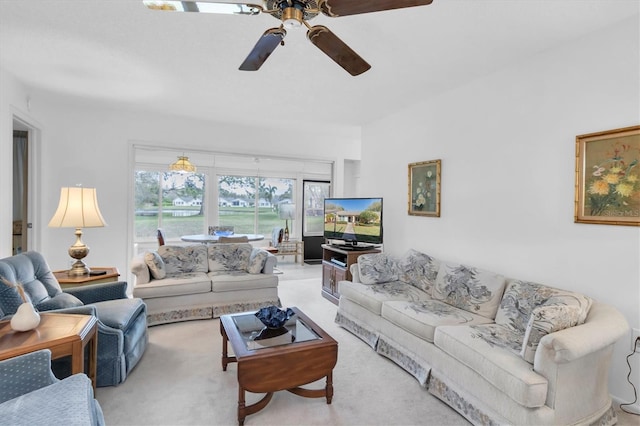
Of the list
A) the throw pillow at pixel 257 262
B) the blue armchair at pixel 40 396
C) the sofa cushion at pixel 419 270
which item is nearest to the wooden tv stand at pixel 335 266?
the sofa cushion at pixel 419 270

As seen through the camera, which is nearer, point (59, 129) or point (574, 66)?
point (574, 66)

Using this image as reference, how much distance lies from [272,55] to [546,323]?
9.24 ft

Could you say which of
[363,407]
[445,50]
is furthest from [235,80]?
[363,407]

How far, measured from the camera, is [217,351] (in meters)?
3.04

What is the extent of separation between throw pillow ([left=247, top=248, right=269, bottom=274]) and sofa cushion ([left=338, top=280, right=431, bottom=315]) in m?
1.12

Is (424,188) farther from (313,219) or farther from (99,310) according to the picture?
(313,219)

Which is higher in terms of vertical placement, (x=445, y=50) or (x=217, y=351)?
(x=445, y=50)

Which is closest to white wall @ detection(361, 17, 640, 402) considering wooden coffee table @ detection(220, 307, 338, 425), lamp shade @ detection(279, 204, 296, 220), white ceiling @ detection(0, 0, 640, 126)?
white ceiling @ detection(0, 0, 640, 126)

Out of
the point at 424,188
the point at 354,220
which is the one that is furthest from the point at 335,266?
the point at 424,188

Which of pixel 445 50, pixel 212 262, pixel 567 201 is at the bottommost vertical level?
pixel 212 262

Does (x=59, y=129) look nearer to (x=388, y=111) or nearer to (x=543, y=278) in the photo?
(x=388, y=111)

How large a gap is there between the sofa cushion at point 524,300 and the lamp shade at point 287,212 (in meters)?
5.74

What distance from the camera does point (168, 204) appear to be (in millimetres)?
7164

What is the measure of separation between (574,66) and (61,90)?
5.12m
